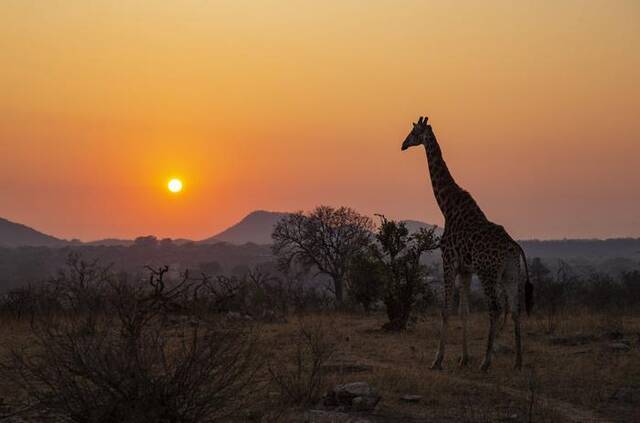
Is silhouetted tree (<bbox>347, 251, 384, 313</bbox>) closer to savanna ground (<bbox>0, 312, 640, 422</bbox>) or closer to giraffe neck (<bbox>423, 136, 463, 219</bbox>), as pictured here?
savanna ground (<bbox>0, 312, 640, 422</bbox>)

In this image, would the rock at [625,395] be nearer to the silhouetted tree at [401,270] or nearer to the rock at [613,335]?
the rock at [613,335]

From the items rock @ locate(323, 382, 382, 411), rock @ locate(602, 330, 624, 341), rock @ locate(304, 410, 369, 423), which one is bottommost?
rock @ locate(304, 410, 369, 423)

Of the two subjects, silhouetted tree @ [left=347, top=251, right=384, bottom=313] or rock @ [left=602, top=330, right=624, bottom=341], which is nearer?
rock @ [left=602, top=330, right=624, bottom=341]

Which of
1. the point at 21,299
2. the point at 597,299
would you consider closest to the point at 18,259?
the point at 21,299

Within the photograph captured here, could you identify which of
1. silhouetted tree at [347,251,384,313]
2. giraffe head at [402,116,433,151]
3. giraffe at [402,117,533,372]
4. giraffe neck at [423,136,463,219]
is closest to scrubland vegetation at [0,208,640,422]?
giraffe at [402,117,533,372]

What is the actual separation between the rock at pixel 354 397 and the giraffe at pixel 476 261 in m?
4.08

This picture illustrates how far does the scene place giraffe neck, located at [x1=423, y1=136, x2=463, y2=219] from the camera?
575 inches

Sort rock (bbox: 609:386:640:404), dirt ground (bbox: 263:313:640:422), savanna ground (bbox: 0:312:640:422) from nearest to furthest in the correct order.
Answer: savanna ground (bbox: 0:312:640:422) < dirt ground (bbox: 263:313:640:422) < rock (bbox: 609:386:640:404)

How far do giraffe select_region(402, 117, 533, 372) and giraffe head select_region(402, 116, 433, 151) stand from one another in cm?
107

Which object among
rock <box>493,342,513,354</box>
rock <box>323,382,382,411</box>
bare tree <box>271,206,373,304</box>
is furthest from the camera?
bare tree <box>271,206,373,304</box>

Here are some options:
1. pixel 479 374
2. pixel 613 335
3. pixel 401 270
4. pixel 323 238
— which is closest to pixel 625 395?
pixel 479 374

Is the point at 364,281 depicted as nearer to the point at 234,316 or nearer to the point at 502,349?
the point at 234,316

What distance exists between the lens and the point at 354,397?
8.99 metres

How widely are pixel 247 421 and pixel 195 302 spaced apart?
2.31m
